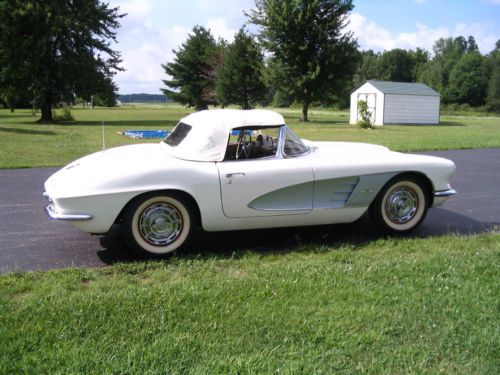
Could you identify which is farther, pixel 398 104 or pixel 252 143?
pixel 398 104

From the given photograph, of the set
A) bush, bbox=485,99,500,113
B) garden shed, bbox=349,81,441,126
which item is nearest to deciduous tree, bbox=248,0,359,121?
garden shed, bbox=349,81,441,126

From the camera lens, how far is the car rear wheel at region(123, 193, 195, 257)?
4.55 meters

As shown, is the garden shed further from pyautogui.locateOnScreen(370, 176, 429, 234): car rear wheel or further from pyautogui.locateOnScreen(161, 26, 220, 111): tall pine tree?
pyautogui.locateOnScreen(370, 176, 429, 234): car rear wheel

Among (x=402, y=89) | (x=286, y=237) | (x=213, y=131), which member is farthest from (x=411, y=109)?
(x=213, y=131)

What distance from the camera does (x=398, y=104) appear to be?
38906mm

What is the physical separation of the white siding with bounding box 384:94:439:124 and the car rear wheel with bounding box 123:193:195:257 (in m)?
35.8

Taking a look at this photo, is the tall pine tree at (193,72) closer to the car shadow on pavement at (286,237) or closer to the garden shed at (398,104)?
the garden shed at (398,104)

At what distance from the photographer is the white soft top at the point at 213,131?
4.93 metres

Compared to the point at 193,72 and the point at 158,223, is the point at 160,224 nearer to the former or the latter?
the point at 158,223

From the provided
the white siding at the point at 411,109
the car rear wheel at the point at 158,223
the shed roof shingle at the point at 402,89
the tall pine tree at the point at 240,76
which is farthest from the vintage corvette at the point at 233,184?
the tall pine tree at the point at 240,76

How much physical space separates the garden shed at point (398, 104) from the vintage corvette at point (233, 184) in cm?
3337

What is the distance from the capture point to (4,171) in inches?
392

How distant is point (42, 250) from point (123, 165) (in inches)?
47.9

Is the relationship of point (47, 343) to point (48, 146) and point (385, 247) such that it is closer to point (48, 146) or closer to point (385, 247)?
point (385, 247)
